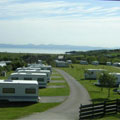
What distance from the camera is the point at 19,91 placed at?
827 inches

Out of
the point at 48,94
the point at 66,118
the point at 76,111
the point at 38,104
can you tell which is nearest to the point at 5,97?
the point at 38,104

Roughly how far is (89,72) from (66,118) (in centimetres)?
2638

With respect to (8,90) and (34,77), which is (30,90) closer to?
(8,90)

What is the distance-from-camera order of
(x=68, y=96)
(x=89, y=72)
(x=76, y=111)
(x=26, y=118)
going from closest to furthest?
(x=26, y=118) → (x=76, y=111) → (x=68, y=96) → (x=89, y=72)

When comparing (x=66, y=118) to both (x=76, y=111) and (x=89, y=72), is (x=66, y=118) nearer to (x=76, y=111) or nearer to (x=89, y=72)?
(x=76, y=111)

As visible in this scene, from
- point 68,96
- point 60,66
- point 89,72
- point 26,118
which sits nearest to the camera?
point 26,118

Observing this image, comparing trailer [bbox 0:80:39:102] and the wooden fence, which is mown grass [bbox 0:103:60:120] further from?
the wooden fence

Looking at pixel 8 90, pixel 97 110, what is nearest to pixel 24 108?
pixel 8 90

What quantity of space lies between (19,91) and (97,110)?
9540mm

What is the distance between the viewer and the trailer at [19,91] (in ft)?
68.8

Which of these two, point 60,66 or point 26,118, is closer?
point 26,118

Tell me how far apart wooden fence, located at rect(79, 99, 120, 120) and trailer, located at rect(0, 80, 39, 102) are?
7.91 meters

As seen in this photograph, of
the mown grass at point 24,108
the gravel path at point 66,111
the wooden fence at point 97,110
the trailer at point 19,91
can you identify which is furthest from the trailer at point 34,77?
the wooden fence at point 97,110

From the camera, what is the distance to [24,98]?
21.1 metres
